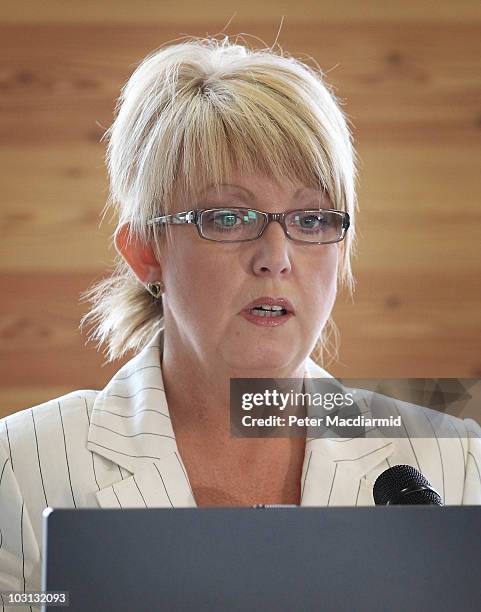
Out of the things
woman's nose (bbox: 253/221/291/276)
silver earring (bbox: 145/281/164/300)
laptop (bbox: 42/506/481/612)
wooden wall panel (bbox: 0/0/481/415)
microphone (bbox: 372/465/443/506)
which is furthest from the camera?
wooden wall panel (bbox: 0/0/481/415)

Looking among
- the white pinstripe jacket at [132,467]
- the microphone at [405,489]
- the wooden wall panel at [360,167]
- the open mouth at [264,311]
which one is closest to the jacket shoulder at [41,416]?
the white pinstripe jacket at [132,467]

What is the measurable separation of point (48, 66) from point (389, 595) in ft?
6.68

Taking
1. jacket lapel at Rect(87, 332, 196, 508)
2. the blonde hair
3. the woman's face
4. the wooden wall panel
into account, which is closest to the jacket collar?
jacket lapel at Rect(87, 332, 196, 508)

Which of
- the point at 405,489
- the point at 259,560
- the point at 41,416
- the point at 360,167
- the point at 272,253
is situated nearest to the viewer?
the point at 259,560

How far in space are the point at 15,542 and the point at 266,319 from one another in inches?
15.7

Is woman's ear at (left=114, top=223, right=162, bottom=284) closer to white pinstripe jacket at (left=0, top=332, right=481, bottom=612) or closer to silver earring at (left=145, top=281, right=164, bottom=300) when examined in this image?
silver earring at (left=145, top=281, right=164, bottom=300)

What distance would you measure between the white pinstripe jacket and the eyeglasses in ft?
0.74

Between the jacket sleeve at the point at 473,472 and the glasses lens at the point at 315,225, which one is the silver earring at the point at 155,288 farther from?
the jacket sleeve at the point at 473,472

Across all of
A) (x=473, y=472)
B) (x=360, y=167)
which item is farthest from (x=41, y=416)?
(x=360, y=167)

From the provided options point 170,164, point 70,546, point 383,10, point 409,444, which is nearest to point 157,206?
point 170,164

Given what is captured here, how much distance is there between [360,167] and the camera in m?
2.47

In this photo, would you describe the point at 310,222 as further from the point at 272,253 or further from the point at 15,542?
the point at 15,542

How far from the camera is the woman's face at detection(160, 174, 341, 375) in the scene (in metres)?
1.14

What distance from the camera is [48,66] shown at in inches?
96.3
